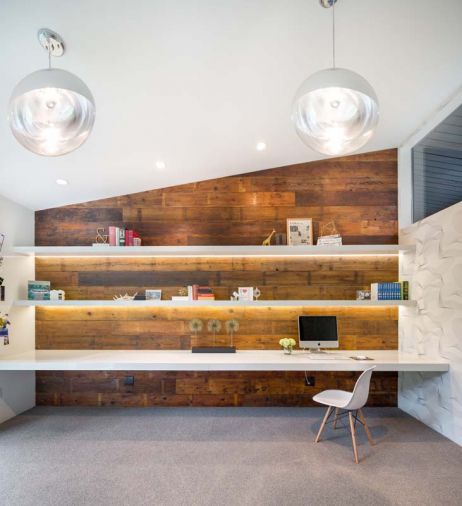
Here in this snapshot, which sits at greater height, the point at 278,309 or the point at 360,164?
the point at 360,164

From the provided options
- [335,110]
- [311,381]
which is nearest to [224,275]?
[311,381]

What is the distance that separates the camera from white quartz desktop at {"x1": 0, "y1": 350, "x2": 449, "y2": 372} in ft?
12.5

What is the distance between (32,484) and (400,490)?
270 cm

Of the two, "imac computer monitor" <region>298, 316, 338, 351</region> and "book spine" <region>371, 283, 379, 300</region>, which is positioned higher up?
"book spine" <region>371, 283, 379, 300</region>

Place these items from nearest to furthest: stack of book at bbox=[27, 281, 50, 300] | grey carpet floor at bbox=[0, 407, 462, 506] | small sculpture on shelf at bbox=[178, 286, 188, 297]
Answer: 1. grey carpet floor at bbox=[0, 407, 462, 506]
2. stack of book at bbox=[27, 281, 50, 300]
3. small sculpture on shelf at bbox=[178, 286, 188, 297]

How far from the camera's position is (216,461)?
324 centimetres

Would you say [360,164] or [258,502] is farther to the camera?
[360,164]

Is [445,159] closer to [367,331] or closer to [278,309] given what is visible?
[367,331]

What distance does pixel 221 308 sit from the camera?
470cm

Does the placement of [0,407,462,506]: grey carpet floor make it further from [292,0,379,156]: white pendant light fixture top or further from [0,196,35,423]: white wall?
[292,0,379,156]: white pendant light fixture top

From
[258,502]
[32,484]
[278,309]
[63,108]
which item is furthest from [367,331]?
[63,108]

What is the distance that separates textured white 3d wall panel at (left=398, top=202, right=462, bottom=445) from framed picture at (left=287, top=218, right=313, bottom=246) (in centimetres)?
111

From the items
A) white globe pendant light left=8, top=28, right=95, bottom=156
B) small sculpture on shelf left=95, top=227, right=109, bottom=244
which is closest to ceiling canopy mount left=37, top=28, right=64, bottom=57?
white globe pendant light left=8, top=28, right=95, bottom=156

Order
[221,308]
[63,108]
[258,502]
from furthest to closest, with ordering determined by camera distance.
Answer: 1. [221,308]
2. [258,502]
3. [63,108]
